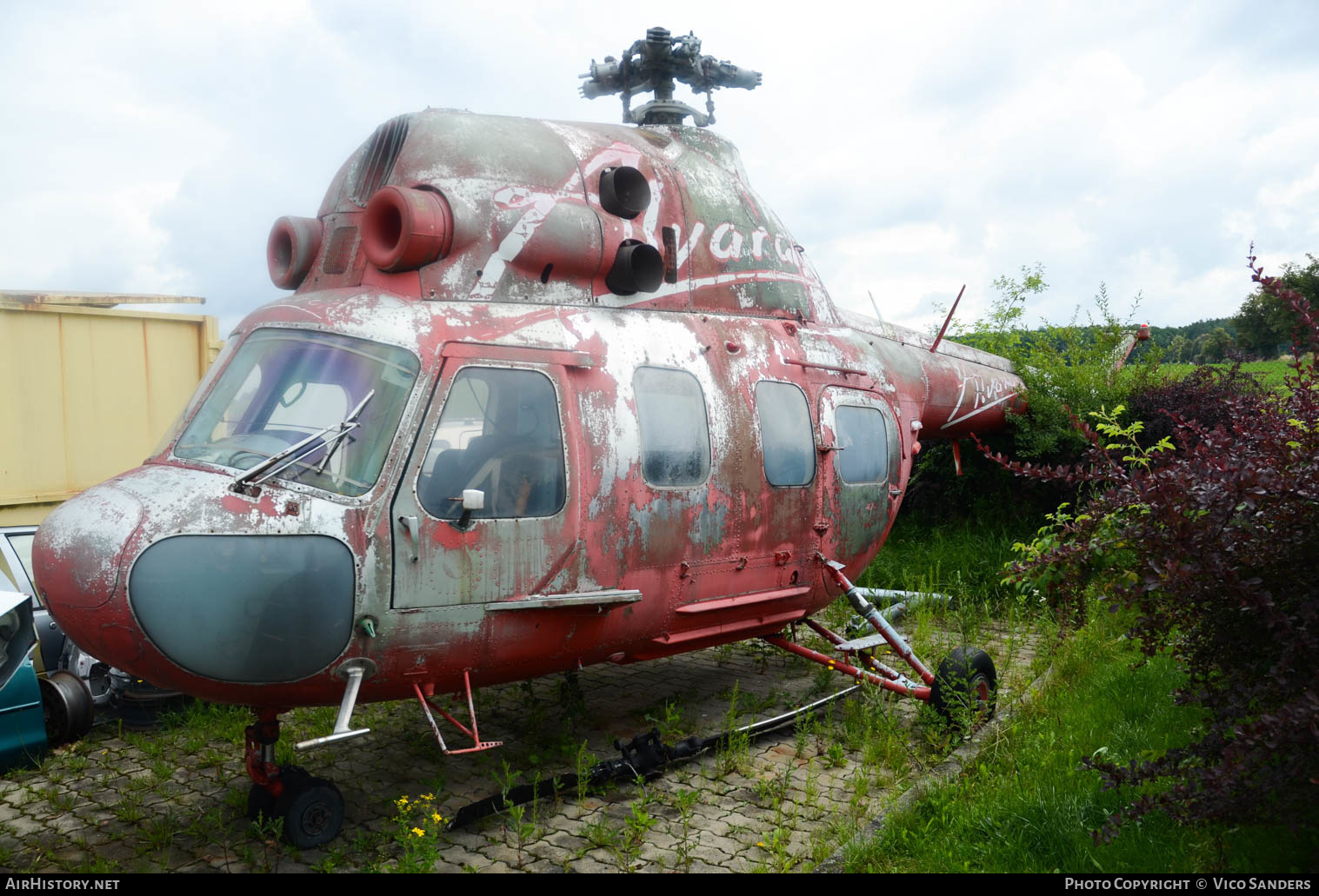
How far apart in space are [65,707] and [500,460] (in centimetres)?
358

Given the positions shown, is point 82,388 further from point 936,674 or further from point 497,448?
point 936,674

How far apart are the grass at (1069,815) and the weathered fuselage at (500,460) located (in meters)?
1.58

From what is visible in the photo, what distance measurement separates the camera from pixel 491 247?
4.99 metres

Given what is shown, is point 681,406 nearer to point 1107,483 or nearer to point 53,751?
point 53,751

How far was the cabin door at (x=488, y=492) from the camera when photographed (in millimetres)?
4266

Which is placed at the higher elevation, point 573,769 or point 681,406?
point 681,406

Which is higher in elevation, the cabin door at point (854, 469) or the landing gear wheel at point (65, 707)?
the cabin door at point (854, 469)

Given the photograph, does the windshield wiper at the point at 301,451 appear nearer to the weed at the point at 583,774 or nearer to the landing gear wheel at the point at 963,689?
the weed at the point at 583,774

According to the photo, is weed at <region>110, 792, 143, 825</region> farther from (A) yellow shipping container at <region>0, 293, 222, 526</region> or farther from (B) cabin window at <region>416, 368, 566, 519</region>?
(A) yellow shipping container at <region>0, 293, 222, 526</region>

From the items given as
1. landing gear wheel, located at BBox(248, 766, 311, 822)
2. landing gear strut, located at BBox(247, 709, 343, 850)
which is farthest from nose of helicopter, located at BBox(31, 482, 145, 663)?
landing gear wheel, located at BBox(248, 766, 311, 822)

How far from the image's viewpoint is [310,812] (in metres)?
4.44

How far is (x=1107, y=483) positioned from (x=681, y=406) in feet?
20.1

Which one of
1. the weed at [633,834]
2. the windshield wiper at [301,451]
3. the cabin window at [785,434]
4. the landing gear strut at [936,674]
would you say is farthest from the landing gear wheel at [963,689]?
the windshield wiper at [301,451]
